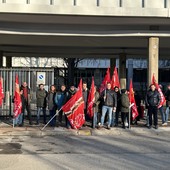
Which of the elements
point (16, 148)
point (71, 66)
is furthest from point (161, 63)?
point (16, 148)

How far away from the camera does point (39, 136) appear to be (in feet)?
41.7

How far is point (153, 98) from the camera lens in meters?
14.0

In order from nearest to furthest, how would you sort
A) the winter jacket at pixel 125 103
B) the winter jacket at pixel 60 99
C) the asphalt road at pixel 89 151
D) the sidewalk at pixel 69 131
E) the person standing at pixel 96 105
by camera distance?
the asphalt road at pixel 89 151 → the sidewalk at pixel 69 131 → the winter jacket at pixel 125 103 → the person standing at pixel 96 105 → the winter jacket at pixel 60 99

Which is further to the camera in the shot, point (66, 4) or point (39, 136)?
point (66, 4)

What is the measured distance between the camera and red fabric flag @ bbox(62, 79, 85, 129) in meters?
13.8

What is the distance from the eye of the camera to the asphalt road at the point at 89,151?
26.2 feet

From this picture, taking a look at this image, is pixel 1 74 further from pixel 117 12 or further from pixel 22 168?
pixel 22 168

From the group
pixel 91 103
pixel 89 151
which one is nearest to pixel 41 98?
pixel 91 103

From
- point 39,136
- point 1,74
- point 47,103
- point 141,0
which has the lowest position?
point 39,136

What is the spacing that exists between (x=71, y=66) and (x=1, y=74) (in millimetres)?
18258

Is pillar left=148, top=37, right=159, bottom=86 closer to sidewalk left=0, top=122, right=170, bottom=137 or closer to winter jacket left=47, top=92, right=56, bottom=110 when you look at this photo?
sidewalk left=0, top=122, right=170, bottom=137

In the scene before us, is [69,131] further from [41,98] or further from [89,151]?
[89,151]

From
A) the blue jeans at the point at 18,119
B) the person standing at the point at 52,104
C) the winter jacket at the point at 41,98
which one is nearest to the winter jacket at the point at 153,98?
the person standing at the point at 52,104

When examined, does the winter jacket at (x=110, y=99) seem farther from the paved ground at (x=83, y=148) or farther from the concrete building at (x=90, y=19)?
the concrete building at (x=90, y=19)
